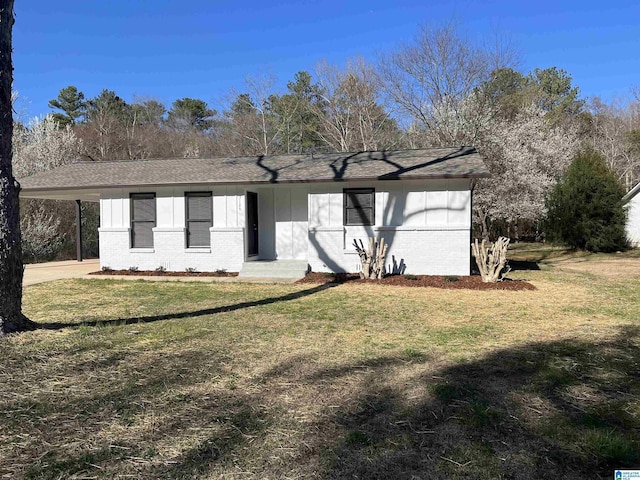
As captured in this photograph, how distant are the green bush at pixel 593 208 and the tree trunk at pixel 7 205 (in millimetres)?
21801

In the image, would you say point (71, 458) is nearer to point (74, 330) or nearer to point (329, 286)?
point (74, 330)

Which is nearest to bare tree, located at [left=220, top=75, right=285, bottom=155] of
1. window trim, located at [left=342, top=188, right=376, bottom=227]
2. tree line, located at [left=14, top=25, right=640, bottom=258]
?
tree line, located at [left=14, top=25, right=640, bottom=258]

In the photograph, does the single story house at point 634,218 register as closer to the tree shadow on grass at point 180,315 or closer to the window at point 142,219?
the tree shadow on grass at point 180,315

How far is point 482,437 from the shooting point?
3033 mm

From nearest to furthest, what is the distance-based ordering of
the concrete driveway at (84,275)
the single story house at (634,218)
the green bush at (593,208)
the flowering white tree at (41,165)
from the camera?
1. the concrete driveway at (84,275)
2. the flowering white tree at (41,165)
3. the green bush at (593,208)
4. the single story house at (634,218)

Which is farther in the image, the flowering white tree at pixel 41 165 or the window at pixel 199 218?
the flowering white tree at pixel 41 165

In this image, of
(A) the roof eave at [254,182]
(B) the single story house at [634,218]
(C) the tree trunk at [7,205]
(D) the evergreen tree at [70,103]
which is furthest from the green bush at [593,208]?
(D) the evergreen tree at [70,103]

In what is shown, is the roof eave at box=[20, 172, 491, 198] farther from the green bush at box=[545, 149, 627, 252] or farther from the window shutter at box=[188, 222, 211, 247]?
the green bush at box=[545, 149, 627, 252]

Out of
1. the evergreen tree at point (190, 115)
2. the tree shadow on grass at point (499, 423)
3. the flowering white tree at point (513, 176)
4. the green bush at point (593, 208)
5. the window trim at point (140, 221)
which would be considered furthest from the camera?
the evergreen tree at point (190, 115)

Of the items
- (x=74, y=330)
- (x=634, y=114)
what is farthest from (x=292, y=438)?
(x=634, y=114)

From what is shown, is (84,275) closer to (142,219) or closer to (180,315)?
(142,219)

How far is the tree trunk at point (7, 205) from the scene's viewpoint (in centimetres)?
534

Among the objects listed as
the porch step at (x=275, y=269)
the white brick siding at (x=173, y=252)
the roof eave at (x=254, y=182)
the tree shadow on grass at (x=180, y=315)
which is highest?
the roof eave at (x=254, y=182)

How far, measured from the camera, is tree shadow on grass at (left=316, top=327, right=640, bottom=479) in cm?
269
